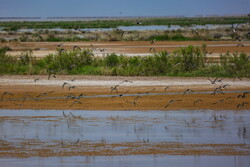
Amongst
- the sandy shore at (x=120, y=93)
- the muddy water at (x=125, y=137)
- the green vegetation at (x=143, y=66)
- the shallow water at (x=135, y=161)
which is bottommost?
the shallow water at (x=135, y=161)

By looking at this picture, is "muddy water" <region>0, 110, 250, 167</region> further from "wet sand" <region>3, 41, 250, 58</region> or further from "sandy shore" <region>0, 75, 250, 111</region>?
"wet sand" <region>3, 41, 250, 58</region>

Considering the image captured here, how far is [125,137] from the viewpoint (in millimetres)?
14812

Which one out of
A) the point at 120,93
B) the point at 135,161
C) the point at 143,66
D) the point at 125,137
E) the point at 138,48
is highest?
the point at 138,48

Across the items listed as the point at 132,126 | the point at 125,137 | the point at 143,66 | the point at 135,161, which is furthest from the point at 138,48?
the point at 135,161

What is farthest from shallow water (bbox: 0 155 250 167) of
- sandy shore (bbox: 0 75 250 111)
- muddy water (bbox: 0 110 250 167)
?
sandy shore (bbox: 0 75 250 111)

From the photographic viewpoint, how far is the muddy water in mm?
12562

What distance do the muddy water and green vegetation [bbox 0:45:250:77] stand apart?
993 cm

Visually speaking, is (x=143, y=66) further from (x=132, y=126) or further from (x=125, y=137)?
(x=125, y=137)

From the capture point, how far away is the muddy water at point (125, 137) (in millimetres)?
12562

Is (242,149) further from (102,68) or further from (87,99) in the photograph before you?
(102,68)

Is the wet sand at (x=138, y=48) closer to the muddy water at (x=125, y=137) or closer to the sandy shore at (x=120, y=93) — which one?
the sandy shore at (x=120, y=93)

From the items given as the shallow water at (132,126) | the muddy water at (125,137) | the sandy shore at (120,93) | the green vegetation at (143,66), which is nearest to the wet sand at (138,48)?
the green vegetation at (143,66)

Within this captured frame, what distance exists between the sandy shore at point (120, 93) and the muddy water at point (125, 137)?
135 cm

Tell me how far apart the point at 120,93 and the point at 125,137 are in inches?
349
